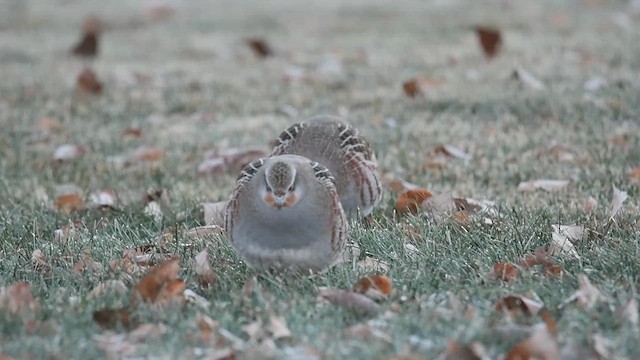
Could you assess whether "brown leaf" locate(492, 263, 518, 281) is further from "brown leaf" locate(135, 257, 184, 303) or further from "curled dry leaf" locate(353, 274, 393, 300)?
"brown leaf" locate(135, 257, 184, 303)

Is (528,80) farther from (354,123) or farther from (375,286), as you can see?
(375,286)

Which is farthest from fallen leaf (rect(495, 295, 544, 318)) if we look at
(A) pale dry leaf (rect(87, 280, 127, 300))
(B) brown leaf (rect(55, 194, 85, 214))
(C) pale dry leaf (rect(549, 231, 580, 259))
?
(B) brown leaf (rect(55, 194, 85, 214))

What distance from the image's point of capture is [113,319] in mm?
3816

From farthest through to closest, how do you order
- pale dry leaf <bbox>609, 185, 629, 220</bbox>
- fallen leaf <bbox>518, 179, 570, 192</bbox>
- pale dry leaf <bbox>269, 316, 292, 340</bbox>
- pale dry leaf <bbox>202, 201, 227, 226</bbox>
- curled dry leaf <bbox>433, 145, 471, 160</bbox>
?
curled dry leaf <bbox>433, 145, 471, 160</bbox>, fallen leaf <bbox>518, 179, 570, 192</bbox>, pale dry leaf <bbox>202, 201, 227, 226</bbox>, pale dry leaf <bbox>609, 185, 629, 220</bbox>, pale dry leaf <bbox>269, 316, 292, 340</bbox>

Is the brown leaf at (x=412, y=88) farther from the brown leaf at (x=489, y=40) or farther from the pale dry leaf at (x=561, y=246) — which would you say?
the pale dry leaf at (x=561, y=246)

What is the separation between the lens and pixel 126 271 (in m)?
4.42

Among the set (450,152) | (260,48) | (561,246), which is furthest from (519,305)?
(260,48)

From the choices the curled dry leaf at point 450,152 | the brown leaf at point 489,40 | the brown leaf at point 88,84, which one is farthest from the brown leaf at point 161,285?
the brown leaf at point 489,40

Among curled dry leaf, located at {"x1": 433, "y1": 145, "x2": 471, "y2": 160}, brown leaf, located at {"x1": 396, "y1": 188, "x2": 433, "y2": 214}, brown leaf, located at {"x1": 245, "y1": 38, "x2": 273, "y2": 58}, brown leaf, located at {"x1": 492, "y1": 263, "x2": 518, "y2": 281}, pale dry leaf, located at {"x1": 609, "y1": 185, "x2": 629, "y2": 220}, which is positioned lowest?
brown leaf, located at {"x1": 245, "y1": 38, "x2": 273, "y2": 58}

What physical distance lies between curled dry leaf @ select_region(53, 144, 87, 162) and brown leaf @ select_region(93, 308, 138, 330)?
3527 millimetres

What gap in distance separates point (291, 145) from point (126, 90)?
4378 millimetres

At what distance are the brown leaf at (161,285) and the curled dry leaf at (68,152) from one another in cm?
331

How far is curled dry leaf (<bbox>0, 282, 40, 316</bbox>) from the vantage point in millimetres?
3830

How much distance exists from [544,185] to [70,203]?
249 centimetres
